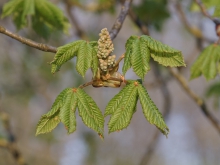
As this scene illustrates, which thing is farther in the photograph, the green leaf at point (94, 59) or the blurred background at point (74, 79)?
the blurred background at point (74, 79)

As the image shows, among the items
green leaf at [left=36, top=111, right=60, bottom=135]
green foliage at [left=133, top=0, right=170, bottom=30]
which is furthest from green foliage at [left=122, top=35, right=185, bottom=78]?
green foliage at [left=133, top=0, right=170, bottom=30]

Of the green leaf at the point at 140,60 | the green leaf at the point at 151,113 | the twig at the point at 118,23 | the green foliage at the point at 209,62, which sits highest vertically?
the twig at the point at 118,23

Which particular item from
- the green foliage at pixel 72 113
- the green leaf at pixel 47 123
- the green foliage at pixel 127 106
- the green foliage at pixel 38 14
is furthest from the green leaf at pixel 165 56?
the green foliage at pixel 38 14

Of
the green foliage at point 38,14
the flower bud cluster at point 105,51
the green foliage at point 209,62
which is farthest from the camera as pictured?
the green foliage at point 38,14

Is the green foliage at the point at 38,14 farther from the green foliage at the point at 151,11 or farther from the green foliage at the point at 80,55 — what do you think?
the green foliage at the point at 151,11

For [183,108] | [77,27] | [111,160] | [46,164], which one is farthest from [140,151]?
[77,27]

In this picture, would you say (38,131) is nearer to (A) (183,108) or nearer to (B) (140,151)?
(B) (140,151)

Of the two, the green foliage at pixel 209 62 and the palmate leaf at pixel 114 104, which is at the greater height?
the green foliage at pixel 209 62
